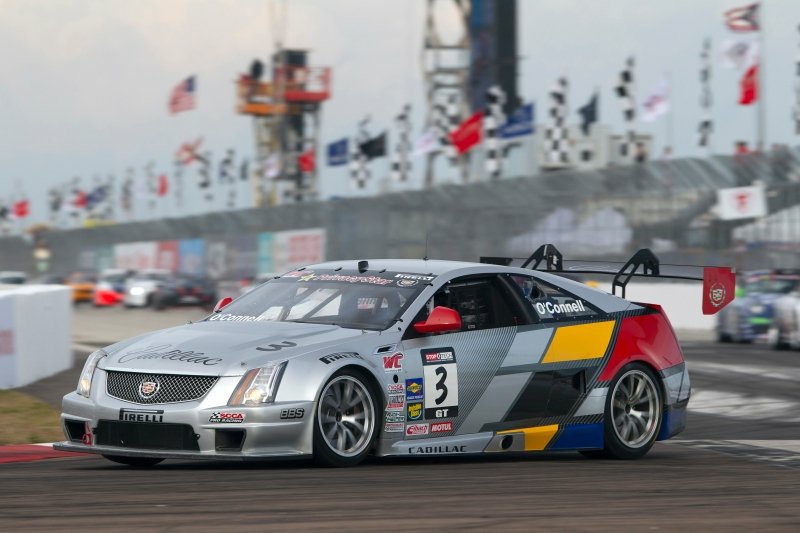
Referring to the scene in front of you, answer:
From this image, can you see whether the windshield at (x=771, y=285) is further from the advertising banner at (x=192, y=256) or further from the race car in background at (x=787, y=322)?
the advertising banner at (x=192, y=256)

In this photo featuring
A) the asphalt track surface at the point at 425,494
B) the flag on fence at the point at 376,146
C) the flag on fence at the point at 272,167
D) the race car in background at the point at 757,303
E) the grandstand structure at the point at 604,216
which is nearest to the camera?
the asphalt track surface at the point at 425,494

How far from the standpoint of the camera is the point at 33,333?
1620 centimetres

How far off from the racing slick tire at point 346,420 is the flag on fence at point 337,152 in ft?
224

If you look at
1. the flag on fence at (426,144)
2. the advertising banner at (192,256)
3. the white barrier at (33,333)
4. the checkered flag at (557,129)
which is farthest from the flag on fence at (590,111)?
the white barrier at (33,333)

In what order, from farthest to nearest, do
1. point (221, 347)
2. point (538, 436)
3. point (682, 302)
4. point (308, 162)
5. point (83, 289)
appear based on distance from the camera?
point (308, 162) → point (83, 289) → point (682, 302) → point (538, 436) → point (221, 347)

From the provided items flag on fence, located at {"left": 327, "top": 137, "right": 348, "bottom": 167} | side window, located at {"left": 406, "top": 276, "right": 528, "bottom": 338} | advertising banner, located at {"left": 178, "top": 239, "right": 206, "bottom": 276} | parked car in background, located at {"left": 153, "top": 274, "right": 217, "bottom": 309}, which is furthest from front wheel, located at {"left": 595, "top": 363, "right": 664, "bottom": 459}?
flag on fence, located at {"left": 327, "top": 137, "right": 348, "bottom": 167}

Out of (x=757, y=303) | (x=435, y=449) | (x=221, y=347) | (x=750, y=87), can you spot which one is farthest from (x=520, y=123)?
(x=221, y=347)

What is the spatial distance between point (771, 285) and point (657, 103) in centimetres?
2721

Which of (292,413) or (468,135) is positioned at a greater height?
(468,135)

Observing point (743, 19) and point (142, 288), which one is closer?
point (743, 19)

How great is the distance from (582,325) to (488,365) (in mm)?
923

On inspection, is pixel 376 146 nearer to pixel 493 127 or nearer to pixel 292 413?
pixel 493 127

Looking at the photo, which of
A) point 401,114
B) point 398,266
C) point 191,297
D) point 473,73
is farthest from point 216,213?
point 398,266

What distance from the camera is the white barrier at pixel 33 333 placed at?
1512 cm
